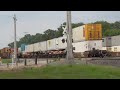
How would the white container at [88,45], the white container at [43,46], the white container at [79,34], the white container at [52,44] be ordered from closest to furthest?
the white container at [88,45] → the white container at [79,34] → the white container at [52,44] → the white container at [43,46]

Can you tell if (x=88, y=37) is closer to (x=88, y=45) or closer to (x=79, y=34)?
(x=88, y=45)

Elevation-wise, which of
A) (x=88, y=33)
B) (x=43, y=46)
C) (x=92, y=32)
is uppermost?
(x=92, y=32)

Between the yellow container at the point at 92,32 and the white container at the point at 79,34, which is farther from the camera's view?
the white container at the point at 79,34

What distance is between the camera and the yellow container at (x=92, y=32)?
53.2 meters

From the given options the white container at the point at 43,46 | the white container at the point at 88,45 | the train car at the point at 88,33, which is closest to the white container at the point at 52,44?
the white container at the point at 43,46

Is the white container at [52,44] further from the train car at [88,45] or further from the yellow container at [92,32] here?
the yellow container at [92,32]

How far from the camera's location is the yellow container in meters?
53.2

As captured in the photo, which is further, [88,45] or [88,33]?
[88,45]

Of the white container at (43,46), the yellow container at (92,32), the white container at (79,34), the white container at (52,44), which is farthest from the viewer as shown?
the white container at (43,46)

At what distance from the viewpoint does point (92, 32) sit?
5306 centimetres

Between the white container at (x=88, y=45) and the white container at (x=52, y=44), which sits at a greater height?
the white container at (x=52, y=44)

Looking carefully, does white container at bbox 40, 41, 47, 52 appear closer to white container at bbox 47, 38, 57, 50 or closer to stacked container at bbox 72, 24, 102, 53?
white container at bbox 47, 38, 57, 50

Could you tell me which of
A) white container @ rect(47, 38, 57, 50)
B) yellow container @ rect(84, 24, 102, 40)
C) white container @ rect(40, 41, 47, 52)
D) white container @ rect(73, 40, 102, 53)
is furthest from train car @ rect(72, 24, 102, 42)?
white container @ rect(40, 41, 47, 52)

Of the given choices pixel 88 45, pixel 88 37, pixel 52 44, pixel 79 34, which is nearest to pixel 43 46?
pixel 52 44
